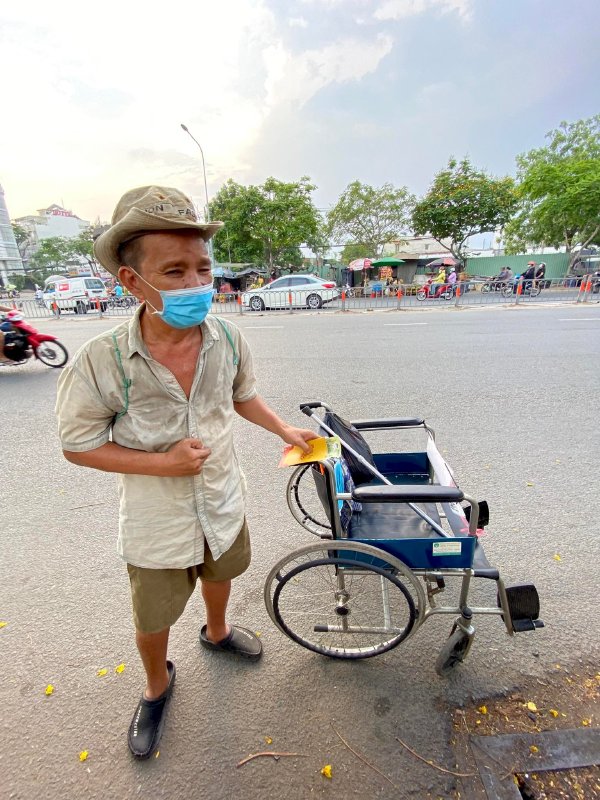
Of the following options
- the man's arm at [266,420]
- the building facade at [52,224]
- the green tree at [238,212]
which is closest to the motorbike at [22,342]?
the man's arm at [266,420]

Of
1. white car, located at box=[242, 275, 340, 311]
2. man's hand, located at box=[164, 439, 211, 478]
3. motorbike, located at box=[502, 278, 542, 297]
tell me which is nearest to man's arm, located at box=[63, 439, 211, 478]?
man's hand, located at box=[164, 439, 211, 478]

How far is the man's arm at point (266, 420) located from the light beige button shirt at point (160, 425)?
0.44 feet

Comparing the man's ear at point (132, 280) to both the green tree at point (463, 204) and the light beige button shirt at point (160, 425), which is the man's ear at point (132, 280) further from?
the green tree at point (463, 204)

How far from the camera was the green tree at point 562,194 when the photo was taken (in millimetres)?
18109

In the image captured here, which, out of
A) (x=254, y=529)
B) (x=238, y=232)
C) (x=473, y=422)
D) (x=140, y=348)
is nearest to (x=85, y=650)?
(x=254, y=529)

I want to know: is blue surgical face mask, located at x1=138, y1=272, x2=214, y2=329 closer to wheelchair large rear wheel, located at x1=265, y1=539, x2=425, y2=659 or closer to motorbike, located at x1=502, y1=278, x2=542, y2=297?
wheelchair large rear wheel, located at x1=265, y1=539, x2=425, y2=659

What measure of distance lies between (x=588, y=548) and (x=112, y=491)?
3.14 m

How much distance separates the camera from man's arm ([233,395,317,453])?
5.25 feet

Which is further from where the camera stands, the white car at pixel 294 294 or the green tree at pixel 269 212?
the green tree at pixel 269 212

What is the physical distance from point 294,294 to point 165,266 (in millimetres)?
14576

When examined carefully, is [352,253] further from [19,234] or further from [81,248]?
[19,234]

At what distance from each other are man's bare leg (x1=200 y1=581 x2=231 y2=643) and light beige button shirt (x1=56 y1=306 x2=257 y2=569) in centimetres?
30

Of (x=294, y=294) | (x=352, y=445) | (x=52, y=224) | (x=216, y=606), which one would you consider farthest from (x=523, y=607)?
(x=52, y=224)

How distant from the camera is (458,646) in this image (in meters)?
1.59
